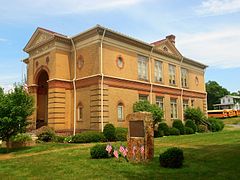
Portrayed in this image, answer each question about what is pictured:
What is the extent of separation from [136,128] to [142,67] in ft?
60.7

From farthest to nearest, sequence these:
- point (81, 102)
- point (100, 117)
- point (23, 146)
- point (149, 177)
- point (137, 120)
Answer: point (81, 102), point (100, 117), point (23, 146), point (137, 120), point (149, 177)

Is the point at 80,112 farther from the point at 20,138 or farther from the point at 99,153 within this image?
the point at 99,153

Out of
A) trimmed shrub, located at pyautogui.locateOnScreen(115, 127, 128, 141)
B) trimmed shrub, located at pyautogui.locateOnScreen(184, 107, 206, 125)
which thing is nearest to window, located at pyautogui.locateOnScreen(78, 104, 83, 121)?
trimmed shrub, located at pyautogui.locateOnScreen(115, 127, 128, 141)

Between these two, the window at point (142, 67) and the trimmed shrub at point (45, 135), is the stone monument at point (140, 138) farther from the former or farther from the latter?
the window at point (142, 67)

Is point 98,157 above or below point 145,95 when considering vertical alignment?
below

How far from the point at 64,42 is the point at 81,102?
20.5 feet

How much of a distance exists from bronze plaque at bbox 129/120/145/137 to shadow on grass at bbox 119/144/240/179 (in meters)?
1.33

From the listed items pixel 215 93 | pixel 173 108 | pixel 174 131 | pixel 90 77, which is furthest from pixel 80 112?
pixel 215 93

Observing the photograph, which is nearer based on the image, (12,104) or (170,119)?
(12,104)

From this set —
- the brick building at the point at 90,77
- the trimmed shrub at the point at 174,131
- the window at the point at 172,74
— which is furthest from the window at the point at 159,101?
the trimmed shrub at the point at 174,131

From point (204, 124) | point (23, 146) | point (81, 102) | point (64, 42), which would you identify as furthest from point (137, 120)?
point (204, 124)

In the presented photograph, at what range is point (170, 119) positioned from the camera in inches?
1341

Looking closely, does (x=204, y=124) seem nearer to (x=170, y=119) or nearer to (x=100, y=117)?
(x=170, y=119)

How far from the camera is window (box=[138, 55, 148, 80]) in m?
30.3
